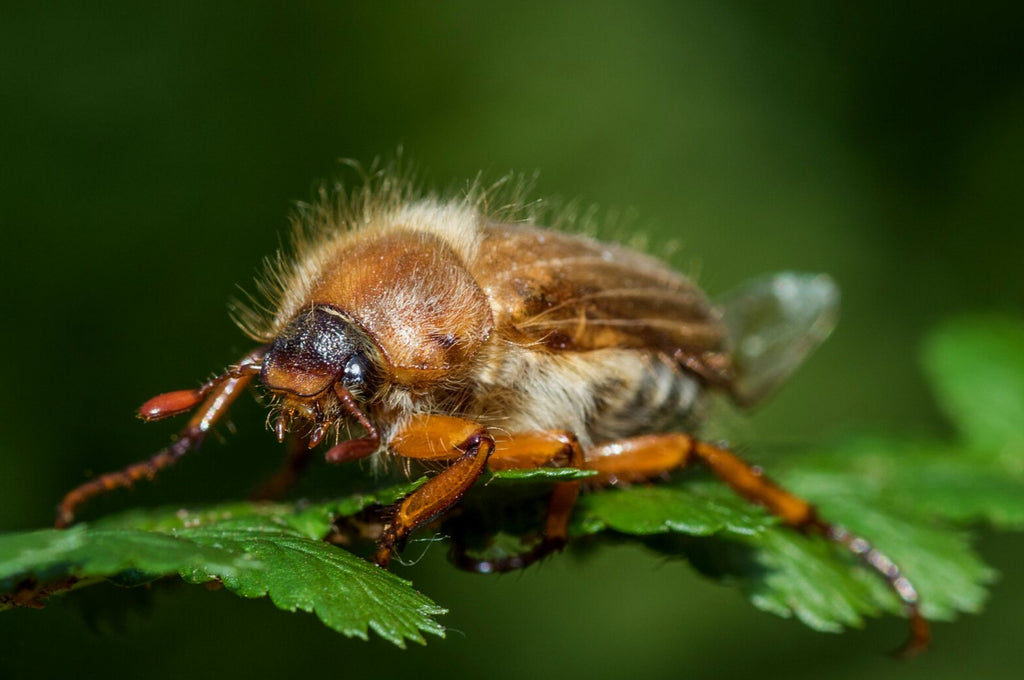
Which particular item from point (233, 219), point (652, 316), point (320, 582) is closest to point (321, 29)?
point (233, 219)

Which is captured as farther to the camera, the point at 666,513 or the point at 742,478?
the point at 742,478

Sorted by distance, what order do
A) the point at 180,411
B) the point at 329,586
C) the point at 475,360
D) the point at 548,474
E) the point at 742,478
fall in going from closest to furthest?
1. the point at 329,586
2. the point at 548,474
3. the point at 180,411
4. the point at 475,360
5. the point at 742,478

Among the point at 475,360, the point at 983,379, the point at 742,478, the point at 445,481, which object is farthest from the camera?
the point at 983,379

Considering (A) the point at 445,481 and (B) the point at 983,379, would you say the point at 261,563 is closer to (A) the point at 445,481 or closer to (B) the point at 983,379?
(A) the point at 445,481

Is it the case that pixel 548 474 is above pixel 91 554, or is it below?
above

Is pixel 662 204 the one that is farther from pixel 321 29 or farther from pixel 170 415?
pixel 170 415

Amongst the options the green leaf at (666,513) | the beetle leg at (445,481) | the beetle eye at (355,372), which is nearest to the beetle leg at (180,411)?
the beetle eye at (355,372)

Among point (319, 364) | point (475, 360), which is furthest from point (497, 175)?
point (319, 364)

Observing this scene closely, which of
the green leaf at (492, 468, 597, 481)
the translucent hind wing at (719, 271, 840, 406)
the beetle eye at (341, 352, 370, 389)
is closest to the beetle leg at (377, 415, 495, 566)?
the green leaf at (492, 468, 597, 481)
